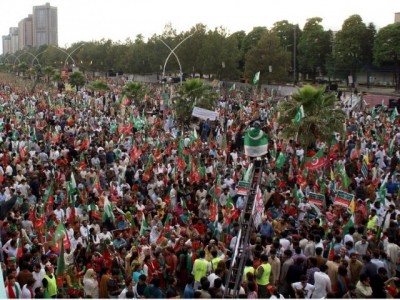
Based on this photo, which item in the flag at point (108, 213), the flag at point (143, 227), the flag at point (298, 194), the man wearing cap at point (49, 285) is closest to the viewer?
the man wearing cap at point (49, 285)

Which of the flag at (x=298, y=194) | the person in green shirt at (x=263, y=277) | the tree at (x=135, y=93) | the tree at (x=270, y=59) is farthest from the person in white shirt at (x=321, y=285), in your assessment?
the tree at (x=270, y=59)

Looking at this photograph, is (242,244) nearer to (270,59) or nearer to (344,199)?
(344,199)

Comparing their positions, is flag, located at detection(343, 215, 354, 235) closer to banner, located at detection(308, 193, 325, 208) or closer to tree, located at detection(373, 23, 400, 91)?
banner, located at detection(308, 193, 325, 208)

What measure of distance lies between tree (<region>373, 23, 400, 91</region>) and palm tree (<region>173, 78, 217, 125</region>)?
27785mm

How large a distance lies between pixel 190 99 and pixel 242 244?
21562mm

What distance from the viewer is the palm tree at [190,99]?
29.8 meters

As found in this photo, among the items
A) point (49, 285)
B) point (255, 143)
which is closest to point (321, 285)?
point (255, 143)

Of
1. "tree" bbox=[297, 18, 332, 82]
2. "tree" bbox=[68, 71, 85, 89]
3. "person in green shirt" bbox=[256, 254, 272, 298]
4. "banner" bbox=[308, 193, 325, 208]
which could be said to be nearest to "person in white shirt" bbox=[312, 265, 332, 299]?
"person in green shirt" bbox=[256, 254, 272, 298]

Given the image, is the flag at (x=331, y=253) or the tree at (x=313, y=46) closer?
the flag at (x=331, y=253)

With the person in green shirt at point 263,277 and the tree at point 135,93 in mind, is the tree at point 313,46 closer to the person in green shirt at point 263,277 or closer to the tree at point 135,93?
the tree at point 135,93

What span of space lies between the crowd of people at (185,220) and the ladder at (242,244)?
0.49 ft

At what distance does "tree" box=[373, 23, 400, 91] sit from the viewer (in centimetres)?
5291

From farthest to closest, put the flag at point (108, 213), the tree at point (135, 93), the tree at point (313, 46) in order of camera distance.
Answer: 1. the tree at point (313, 46)
2. the tree at point (135, 93)
3. the flag at point (108, 213)

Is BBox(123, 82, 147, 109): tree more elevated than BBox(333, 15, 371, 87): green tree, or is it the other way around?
BBox(333, 15, 371, 87): green tree
